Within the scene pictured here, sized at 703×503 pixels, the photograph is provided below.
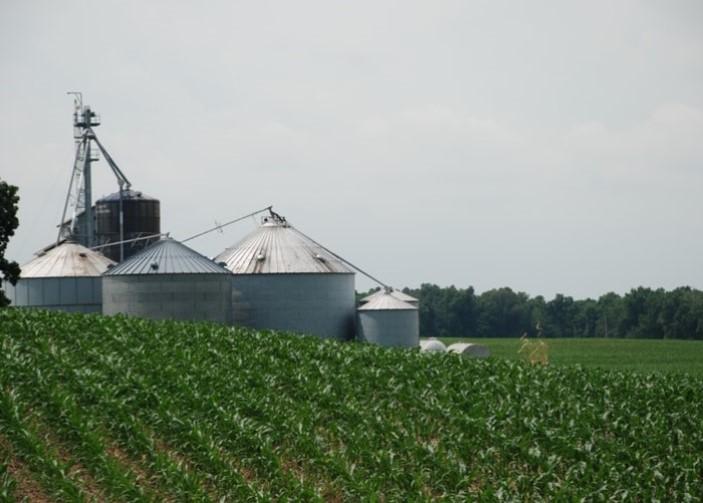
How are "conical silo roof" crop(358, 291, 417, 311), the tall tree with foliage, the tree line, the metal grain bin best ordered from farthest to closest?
1. the tree line
2. the metal grain bin
3. "conical silo roof" crop(358, 291, 417, 311)
4. the tall tree with foliage

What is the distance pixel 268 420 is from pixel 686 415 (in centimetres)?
943

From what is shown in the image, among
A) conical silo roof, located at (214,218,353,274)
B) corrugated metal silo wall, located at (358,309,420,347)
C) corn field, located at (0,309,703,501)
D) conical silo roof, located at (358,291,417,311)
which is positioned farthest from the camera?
conical silo roof, located at (358,291,417,311)

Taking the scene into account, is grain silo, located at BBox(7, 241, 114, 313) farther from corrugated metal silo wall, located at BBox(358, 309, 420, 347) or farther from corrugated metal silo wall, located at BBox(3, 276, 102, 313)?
corrugated metal silo wall, located at BBox(358, 309, 420, 347)

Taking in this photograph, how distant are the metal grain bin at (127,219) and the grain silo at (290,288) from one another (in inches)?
434

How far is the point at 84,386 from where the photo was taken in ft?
76.8

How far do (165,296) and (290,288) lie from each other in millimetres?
6889

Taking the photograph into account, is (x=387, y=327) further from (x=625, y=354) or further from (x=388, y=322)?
(x=625, y=354)

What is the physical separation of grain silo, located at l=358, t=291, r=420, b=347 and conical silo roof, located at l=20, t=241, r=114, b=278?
39.4 feet

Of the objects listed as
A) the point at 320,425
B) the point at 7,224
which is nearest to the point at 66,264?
the point at 7,224

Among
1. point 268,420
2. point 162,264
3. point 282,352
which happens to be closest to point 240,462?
point 268,420

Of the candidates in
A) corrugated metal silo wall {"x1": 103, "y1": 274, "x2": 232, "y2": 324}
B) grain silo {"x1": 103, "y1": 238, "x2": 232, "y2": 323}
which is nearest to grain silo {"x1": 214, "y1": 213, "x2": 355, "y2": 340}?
grain silo {"x1": 103, "y1": 238, "x2": 232, "y2": 323}

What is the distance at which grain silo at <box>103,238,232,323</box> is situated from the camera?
4244cm

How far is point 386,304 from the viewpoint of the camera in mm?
50375

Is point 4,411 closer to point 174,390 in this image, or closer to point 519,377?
point 174,390
